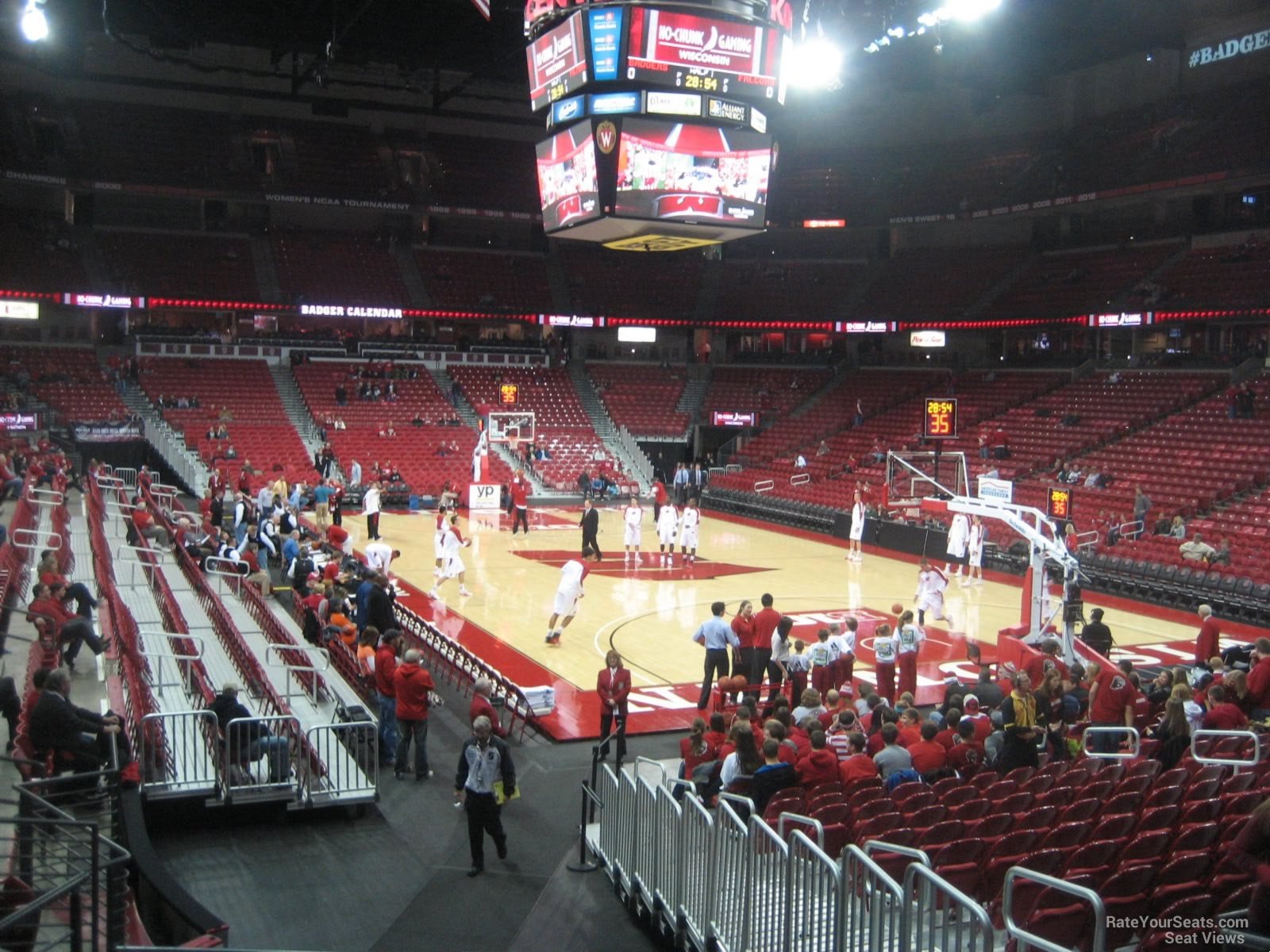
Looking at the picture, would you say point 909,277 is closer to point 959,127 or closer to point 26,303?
point 959,127

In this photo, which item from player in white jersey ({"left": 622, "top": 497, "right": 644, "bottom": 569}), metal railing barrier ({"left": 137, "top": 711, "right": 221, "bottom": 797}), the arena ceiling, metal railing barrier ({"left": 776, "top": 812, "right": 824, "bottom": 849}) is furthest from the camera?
the arena ceiling

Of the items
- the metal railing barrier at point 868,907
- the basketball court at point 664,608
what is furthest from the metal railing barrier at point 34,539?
the metal railing barrier at point 868,907

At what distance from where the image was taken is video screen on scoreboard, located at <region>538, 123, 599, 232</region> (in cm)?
1798

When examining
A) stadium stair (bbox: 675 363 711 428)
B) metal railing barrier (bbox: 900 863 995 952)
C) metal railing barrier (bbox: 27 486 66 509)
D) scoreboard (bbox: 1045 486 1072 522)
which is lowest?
metal railing barrier (bbox: 900 863 995 952)

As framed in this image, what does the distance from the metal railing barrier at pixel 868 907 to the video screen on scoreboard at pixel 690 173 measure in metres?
13.3

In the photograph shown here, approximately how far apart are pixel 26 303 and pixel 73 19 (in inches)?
356

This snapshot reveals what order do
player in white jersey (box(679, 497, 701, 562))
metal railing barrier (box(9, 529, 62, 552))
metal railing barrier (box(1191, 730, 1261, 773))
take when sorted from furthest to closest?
player in white jersey (box(679, 497, 701, 562)) → metal railing barrier (box(9, 529, 62, 552)) → metal railing barrier (box(1191, 730, 1261, 773))

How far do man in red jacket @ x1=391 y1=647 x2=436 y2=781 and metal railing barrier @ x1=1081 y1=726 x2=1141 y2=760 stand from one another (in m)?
6.04

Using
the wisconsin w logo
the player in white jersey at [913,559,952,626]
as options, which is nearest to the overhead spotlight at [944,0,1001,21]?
the wisconsin w logo

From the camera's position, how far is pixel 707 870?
7160 millimetres

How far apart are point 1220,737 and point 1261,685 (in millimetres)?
1936

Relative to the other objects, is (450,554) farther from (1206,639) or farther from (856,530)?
(1206,639)

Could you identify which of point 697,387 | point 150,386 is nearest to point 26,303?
point 150,386

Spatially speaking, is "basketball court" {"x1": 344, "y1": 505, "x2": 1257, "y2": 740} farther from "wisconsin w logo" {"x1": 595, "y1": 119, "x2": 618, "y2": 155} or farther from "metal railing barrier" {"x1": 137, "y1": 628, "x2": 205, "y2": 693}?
"wisconsin w logo" {"x1": 595, "y1": 119, "x2": 618, "y2": 155}
